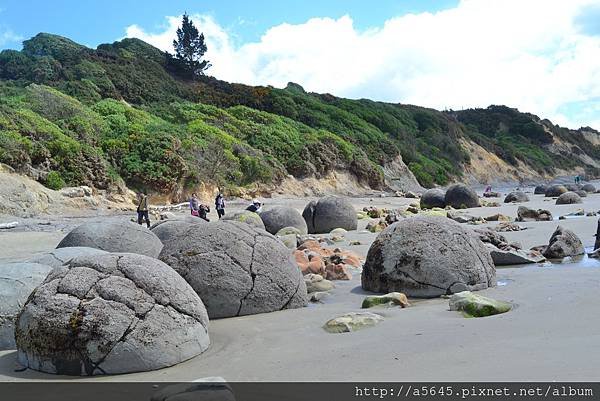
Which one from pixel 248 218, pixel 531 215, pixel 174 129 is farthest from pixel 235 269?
A: pixel 174 129

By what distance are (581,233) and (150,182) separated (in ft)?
61.4

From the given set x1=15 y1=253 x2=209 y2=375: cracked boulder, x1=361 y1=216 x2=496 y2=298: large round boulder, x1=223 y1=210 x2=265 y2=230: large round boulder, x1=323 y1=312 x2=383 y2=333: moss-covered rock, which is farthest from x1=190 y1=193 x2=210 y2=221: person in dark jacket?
x1=15 y1=253 x2=209 y2=375: cracked boulder

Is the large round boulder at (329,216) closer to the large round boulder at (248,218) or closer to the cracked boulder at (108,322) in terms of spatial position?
the large round boulder at (248,218)

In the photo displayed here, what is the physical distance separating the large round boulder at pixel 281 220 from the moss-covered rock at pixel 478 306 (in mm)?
10431

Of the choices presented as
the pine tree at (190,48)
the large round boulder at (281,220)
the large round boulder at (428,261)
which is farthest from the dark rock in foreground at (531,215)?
the pine tree at (190,48)

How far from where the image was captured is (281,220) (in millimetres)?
16875

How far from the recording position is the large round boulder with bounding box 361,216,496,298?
7496 millimetres

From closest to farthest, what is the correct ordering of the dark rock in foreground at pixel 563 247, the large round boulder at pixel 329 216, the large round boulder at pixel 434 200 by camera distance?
1. the dark rock in foreground at pixel 563 247
2. the large round boulder at pixel 329 216
3. the large round boulder at pixel 434 200

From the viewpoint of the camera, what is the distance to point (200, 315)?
548 centimetres

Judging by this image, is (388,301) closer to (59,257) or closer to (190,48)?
(59,257)

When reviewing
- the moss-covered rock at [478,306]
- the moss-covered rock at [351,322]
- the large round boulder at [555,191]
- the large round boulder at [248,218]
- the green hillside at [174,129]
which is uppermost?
the green hillside at [174,129]

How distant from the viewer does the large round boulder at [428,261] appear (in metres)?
7.50

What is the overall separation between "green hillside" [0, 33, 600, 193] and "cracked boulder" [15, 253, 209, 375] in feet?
65.0
